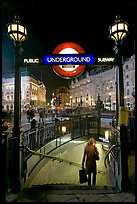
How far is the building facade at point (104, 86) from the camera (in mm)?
79312

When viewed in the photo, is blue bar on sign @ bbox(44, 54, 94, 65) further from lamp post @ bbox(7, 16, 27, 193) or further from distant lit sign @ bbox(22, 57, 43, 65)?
lamp post @ bbox(7, 16, 27, 193)

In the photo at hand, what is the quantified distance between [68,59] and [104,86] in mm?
97478

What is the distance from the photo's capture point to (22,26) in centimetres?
586

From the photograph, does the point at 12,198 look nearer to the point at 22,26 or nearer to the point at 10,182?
the point at 10,182

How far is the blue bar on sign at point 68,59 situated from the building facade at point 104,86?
2620 inches

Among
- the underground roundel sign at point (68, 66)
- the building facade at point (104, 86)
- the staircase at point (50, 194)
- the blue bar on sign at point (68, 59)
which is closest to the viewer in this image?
the staircase at point (50, 194)

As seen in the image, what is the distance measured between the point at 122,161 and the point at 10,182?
3138mm

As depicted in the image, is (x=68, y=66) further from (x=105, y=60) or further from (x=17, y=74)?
(x=17, y=74)

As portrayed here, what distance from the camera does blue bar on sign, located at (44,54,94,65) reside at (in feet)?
18.8

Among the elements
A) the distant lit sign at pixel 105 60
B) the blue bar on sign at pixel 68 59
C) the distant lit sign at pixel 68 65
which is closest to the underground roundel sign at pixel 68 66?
the distant lit sign at pixel 68 65

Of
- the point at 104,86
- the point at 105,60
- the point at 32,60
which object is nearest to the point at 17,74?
the point at 32,60

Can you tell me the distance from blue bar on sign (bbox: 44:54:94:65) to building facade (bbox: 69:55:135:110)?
2620 inches

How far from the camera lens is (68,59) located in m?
5.74

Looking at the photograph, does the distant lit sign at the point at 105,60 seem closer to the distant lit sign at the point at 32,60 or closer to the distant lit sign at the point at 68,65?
the distant lit sign at the point at 68,65
